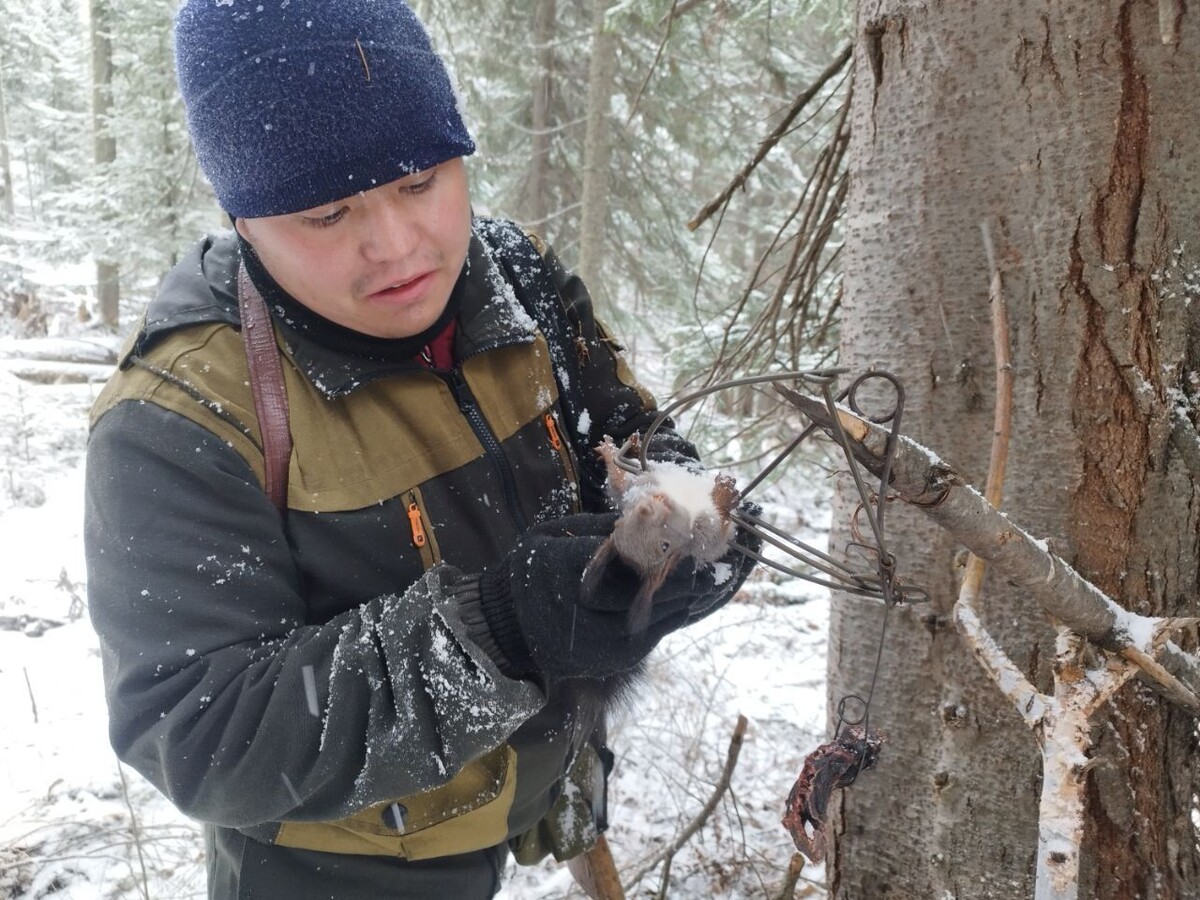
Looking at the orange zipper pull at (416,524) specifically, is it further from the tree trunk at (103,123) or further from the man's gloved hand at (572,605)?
the tree trunk at (103,123)

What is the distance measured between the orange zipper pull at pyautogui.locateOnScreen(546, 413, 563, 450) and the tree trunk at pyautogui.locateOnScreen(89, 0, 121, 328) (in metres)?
15.5

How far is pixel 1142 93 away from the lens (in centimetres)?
137

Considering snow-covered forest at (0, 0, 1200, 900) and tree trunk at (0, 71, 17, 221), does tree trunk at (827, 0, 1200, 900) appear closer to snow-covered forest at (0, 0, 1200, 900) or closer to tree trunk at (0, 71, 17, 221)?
snow-covered forest at (0, 0, 1200, 900)

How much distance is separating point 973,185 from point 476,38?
927cm

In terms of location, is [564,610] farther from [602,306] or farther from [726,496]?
[602,306]

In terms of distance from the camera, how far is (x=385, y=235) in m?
1.28

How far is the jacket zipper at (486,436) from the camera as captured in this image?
1.55 metres

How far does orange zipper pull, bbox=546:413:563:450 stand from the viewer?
65.2 inches

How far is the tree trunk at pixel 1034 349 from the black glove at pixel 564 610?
2.28 ft

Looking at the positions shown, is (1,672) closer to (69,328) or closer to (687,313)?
(687,313)

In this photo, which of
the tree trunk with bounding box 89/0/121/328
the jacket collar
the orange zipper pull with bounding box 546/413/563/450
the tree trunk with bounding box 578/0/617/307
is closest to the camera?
the jacket collar

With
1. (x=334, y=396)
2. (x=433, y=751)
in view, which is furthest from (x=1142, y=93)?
(x=433, y=751)

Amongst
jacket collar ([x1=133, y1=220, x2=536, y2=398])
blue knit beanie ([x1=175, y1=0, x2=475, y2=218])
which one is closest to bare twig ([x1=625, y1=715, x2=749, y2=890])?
jacket collar ([x1=133, y1=220, x2=536, y2=398])

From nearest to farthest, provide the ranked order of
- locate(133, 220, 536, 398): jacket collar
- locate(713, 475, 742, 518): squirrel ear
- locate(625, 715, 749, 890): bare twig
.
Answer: locate(713, 475, 742, 518): squirrel ear, locate(133, 220, 536, 398): jacket collar, locate(625, 715, 749, 890): bare twig
